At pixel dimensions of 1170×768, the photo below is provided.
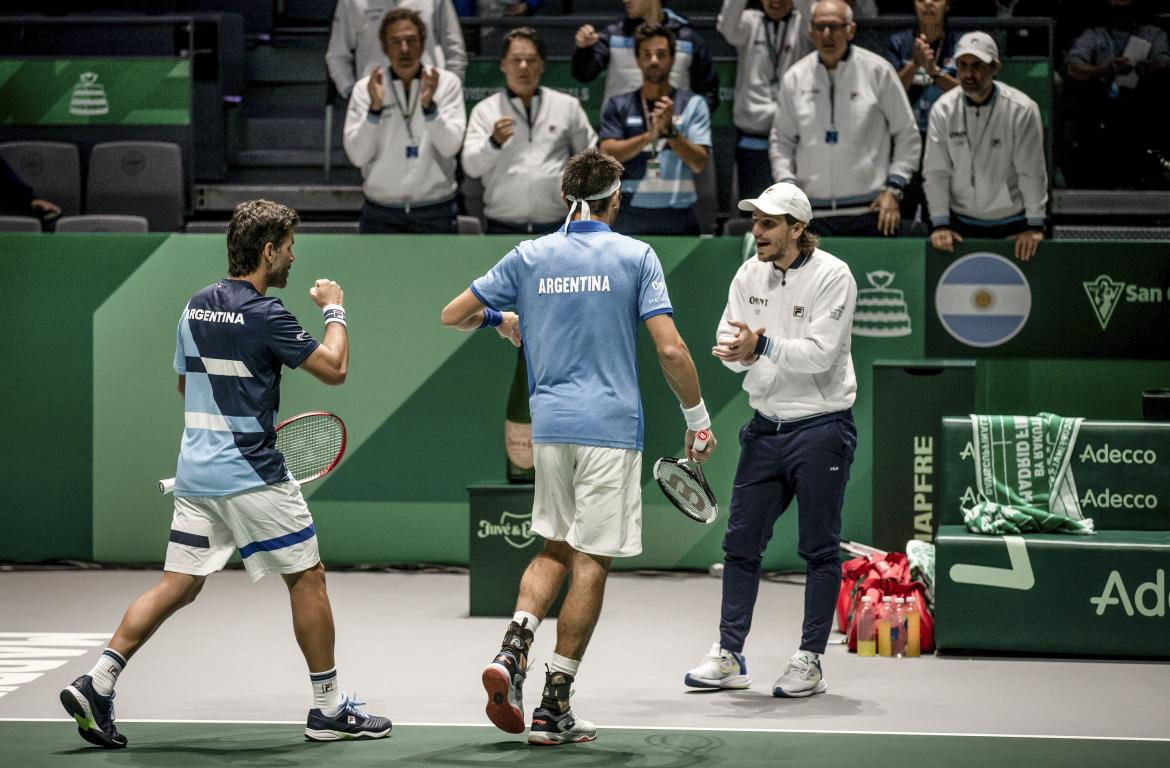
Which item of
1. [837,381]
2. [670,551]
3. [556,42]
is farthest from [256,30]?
[837,381]

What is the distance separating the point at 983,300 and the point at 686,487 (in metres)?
3.50

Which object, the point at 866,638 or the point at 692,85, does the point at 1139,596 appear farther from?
the point at 692,85

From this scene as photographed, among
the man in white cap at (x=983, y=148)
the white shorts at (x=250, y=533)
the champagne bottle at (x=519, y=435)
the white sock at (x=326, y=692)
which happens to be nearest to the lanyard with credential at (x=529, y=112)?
the champagne bottle at (x=519, y=435)

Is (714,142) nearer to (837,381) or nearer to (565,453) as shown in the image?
(837,381)

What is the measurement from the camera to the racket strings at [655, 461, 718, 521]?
19.3 feet

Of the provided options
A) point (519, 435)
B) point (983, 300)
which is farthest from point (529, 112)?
point (983, 300)

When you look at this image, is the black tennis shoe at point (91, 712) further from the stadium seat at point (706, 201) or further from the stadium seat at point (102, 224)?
the stadium seat at point (706, 201)

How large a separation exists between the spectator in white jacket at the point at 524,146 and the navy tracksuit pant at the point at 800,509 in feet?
11.5

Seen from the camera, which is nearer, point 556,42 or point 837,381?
point 837,381

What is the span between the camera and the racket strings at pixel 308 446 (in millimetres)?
6137

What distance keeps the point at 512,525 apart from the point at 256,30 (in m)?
7.67

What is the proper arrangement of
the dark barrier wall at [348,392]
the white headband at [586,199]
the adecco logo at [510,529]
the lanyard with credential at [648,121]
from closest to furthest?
the white headband at [586,199] < the adecco logo at [510,529] < the dark barrier wall at [348,392] < the lanyard with credential at [648,121]

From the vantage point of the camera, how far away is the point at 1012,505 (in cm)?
711

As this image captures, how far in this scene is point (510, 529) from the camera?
7.87m
